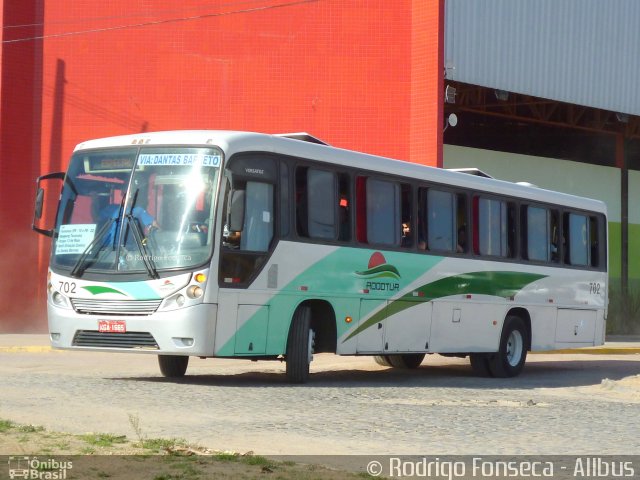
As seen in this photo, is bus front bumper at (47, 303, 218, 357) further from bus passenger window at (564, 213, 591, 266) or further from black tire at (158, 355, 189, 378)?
bus passenger window at (564, 213, 591, 266)

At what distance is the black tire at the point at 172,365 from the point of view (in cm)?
1636

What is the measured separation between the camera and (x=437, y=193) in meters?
18.2

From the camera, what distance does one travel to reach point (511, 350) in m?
19.8

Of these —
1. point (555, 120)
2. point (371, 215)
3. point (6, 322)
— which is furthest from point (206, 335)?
point (555, 120)

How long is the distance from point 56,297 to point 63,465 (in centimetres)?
740

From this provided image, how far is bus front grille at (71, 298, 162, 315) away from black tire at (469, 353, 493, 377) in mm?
6823

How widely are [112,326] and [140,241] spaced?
1050 mm

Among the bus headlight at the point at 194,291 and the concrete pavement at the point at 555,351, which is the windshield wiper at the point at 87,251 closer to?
the bus headlight at the point at 194,291

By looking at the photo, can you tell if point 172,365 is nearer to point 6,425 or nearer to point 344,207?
point 344,207

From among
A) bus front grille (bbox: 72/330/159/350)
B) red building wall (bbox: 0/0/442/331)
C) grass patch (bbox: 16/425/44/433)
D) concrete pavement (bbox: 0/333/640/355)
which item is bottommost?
grass patch (bbox: 16/425/44/433)

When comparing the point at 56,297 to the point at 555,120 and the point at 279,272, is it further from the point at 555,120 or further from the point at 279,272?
the point at 555,120

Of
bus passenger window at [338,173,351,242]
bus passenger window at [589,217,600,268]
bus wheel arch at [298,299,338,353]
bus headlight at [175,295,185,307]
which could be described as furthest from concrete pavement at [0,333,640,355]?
bus headlight at [175,295,185,307]

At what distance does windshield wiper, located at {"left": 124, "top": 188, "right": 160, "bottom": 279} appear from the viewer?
1441 cm

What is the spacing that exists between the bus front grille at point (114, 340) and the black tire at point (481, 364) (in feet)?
22.4
